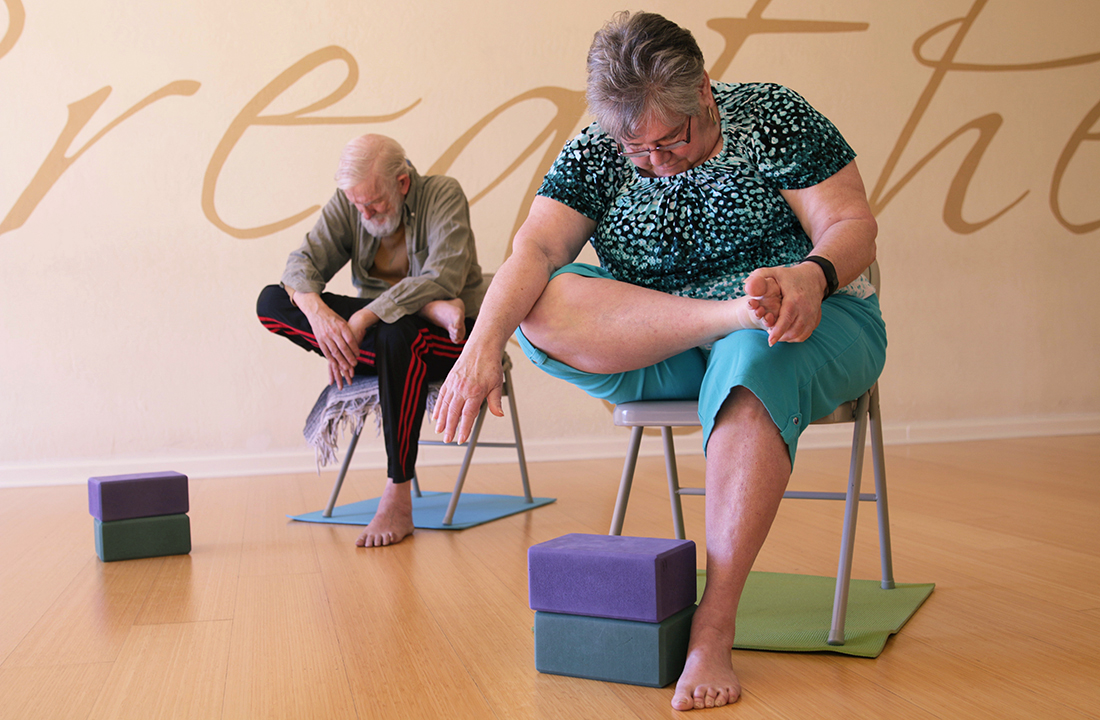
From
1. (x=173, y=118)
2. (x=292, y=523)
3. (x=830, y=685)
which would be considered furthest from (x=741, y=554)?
(x=173, y=118)

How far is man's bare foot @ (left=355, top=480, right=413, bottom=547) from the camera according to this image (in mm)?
2215

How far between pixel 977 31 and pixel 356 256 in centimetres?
341

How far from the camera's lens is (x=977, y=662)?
1266mm

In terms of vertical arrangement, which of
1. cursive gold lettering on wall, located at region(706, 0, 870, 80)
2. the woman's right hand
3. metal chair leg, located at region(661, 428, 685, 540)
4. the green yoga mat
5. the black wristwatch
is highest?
cursive gold lettering on wall, located at region(706, 0, 870, 80)

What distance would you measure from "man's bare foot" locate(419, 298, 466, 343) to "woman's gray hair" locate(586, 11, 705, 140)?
116 centimetres

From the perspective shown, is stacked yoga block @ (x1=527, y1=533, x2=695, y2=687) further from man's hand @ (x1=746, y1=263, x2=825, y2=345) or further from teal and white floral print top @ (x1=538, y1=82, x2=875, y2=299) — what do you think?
teal and white floral print top @ (x1=538, y1=82, x2=875, y2=299)

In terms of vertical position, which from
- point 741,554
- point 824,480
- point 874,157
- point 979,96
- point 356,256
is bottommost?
point 824,480

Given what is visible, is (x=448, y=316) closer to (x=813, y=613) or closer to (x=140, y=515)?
(x=140, y=515)

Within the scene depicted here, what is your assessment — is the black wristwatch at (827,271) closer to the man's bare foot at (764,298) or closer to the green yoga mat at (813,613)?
the man's bare foot at (764,298)

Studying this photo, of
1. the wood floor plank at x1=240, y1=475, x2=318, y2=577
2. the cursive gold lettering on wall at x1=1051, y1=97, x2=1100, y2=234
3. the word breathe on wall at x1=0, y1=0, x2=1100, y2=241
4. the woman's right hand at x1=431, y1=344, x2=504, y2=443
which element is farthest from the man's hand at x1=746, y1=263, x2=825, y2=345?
the cursive gold lettering on wall at x1=1051, y1=97, x2=1100, y2=234

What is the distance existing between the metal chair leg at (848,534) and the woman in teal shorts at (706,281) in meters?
0.08

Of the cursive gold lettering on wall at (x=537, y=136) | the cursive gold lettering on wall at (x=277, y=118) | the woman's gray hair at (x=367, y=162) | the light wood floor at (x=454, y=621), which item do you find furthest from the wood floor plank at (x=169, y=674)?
the cursive gold lettering on wall at (x=537, y=136)

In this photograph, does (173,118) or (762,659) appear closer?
(762,659)

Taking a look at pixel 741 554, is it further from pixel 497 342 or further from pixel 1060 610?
pixel 1060 610
